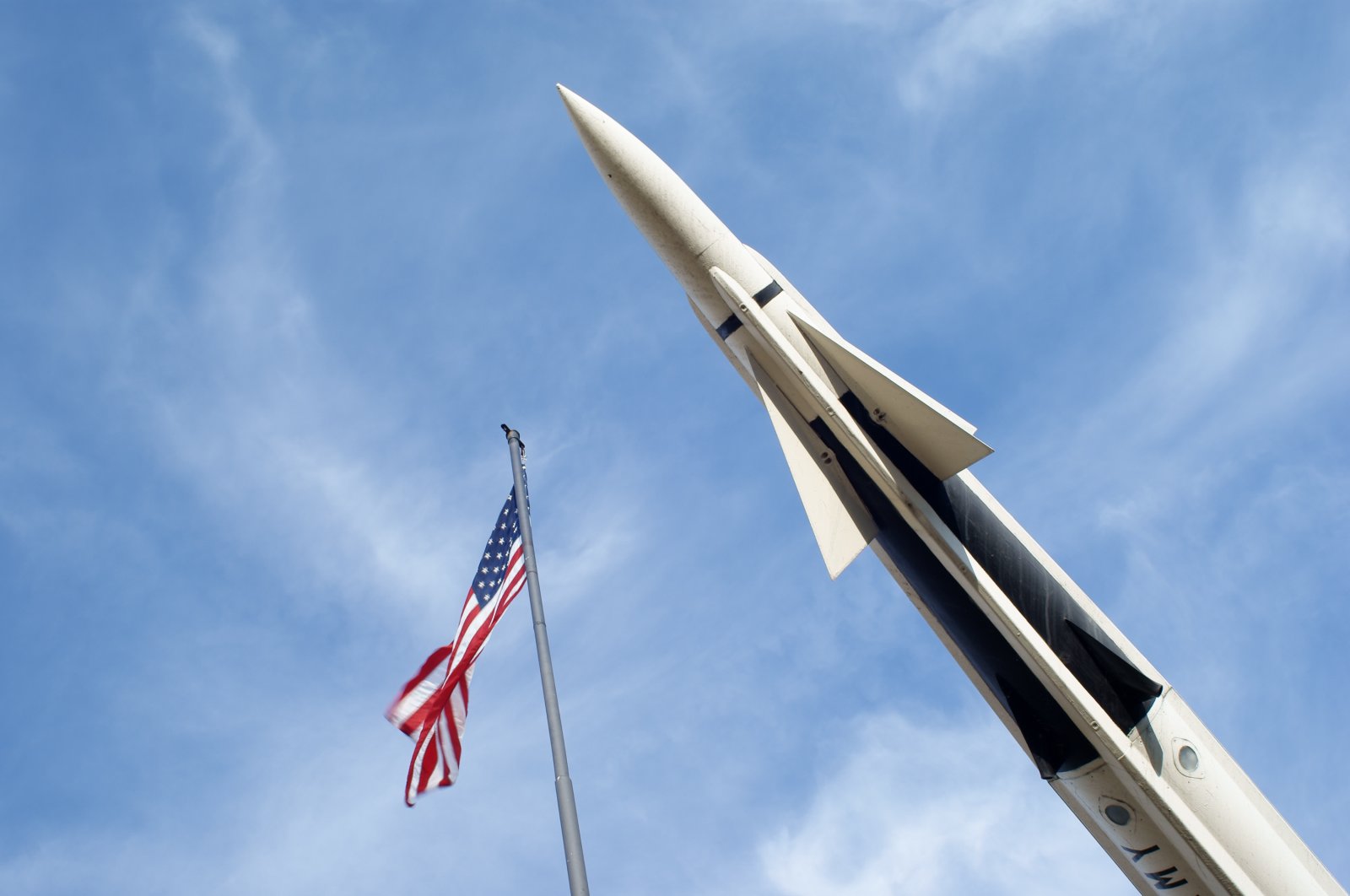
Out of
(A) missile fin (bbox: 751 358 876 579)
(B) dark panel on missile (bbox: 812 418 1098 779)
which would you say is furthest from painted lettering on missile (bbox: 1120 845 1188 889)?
(A) missile fin (bbox: 751 358 876 579)

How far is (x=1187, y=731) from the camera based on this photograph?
452 inches

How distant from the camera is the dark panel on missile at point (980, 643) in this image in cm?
1150

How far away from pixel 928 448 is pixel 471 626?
5.02 meters

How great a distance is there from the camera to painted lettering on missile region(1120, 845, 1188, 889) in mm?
11086

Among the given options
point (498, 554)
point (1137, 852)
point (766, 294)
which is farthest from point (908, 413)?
point (1137, 852)

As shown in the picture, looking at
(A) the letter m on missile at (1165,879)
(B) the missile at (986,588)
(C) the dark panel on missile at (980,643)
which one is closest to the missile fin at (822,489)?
(B) the missile at (986,588)

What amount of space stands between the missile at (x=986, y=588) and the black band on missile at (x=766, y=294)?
2 centimetres

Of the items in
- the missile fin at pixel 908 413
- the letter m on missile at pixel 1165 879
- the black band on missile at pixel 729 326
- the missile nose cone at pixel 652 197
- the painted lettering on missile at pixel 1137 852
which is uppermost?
the missile nose cone at pixel 652 197

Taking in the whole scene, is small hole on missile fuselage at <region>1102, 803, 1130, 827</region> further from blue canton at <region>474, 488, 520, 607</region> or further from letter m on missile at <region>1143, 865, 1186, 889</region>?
blue canton at <region>474, 488, 520, 607</region>

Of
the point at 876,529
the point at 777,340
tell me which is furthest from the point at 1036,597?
the point at 777,340

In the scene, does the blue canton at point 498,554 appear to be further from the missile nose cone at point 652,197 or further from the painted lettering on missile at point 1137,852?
the painted lettering on missile at point 1137,852

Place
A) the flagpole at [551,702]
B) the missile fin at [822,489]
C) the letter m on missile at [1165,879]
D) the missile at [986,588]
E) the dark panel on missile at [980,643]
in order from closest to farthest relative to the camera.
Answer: the flagpole at [551,702]
the missile at [986,588]
the letter m on missile at [1165,879]
the dark panel on missile at [980,643]
the missile fin at [822,489]

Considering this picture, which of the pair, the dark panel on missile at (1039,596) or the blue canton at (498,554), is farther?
the dark panel on missile at (1039,596)

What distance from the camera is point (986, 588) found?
11.0m
